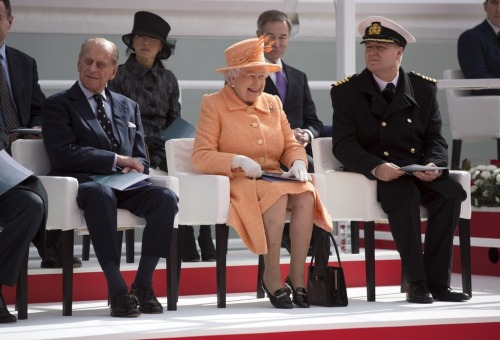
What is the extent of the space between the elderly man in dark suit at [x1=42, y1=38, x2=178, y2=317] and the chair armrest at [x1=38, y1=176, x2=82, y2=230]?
0.04 m

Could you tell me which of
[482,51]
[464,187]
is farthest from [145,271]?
[482,51]

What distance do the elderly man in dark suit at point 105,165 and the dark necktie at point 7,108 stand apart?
0.69 m

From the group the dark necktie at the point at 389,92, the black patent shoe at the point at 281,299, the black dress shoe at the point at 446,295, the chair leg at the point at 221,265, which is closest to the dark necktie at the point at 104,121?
the chair leg at the point at 221,265

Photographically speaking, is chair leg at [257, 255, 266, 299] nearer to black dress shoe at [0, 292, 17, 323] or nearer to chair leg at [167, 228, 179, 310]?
chair leg at [167, 228, 179, 310]

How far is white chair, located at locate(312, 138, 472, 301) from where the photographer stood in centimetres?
539

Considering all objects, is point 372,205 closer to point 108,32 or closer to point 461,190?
point 461,190

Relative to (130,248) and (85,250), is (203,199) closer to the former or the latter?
(130,248)

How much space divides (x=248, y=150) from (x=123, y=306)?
1.03 m

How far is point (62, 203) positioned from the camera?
4883mm

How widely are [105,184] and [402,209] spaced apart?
1.41 meters

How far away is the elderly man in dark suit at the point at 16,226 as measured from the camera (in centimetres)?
460

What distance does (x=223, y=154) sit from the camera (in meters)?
5.19

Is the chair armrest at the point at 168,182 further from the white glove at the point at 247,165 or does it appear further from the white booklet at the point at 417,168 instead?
the white booklet at the point at 417,168

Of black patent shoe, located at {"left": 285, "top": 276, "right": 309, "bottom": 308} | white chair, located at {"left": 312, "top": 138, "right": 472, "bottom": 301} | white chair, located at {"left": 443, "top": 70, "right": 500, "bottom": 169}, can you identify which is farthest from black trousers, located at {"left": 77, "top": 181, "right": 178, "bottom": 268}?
white chair, located at {"left": 443, "top": 70, "right": 500, "bottom": 169}
